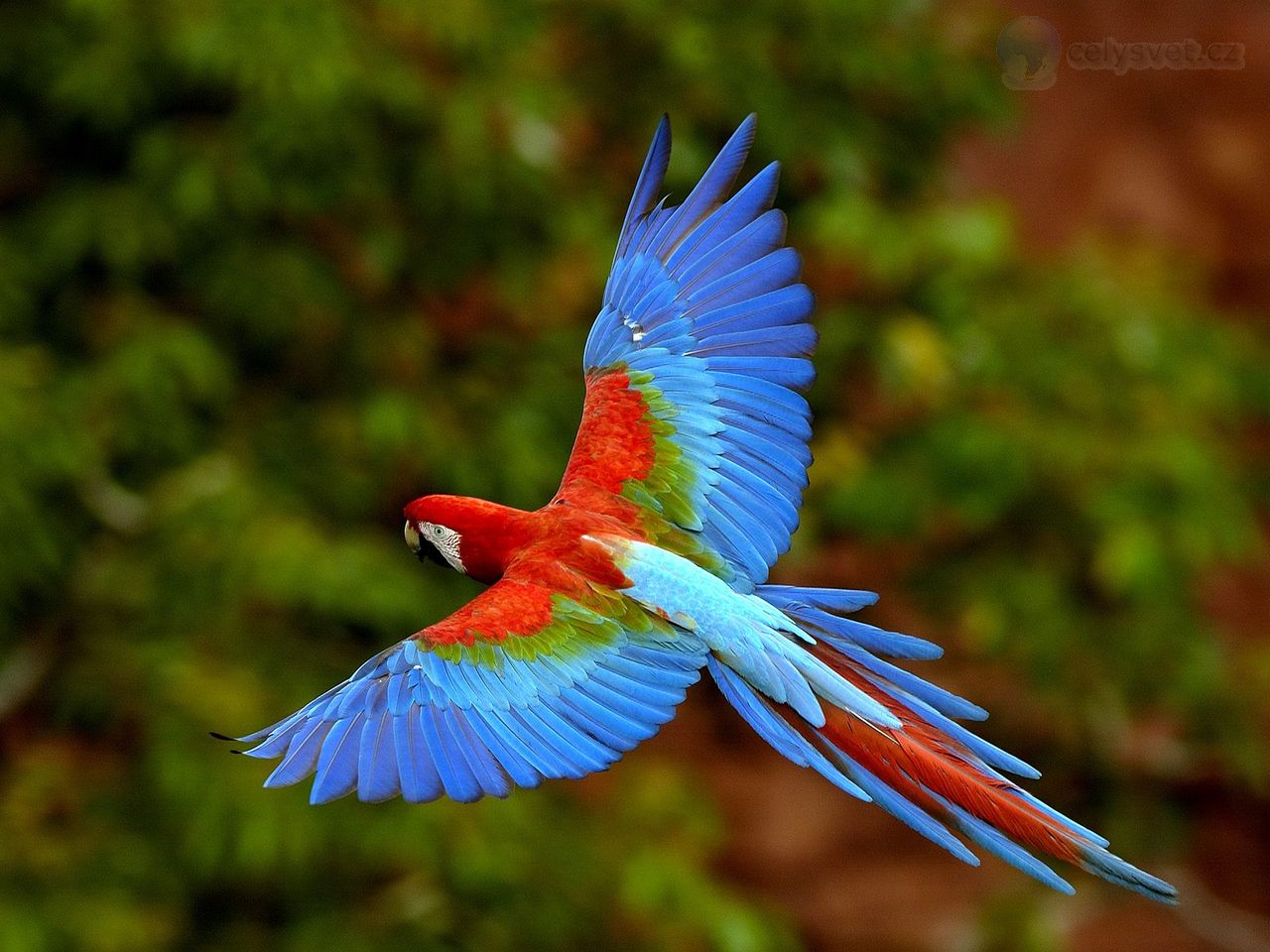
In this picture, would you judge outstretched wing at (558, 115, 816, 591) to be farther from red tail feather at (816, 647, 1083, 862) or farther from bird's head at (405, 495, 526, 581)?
red tail feather at (816, 647, 1083, 862)

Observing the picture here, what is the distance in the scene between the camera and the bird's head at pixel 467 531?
1.73m

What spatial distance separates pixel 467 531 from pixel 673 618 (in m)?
0.27

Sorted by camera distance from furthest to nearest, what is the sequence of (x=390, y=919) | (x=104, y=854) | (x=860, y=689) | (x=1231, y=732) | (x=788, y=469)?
(x=1231, y=732) → (x=390, y=919) → (x=104, y=854) → (x=788, y=469) → (x=860, y=689)

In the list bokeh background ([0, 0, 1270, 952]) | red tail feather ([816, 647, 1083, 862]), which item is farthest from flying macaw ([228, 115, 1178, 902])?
bokeh background ([0, 0, 1270, 952])

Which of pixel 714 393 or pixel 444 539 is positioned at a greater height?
pixel 714 393

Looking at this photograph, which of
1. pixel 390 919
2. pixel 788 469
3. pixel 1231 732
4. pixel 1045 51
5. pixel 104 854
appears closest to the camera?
pixel 788 469

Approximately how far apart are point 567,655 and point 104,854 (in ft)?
6.08

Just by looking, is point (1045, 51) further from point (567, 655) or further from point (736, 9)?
point (567, 655)

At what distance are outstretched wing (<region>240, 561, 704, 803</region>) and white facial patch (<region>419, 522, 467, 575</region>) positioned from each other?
8 cm

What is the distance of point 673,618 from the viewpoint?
5.28 feet

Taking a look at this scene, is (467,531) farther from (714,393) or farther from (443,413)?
(443,413)

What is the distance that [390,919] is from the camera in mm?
3305

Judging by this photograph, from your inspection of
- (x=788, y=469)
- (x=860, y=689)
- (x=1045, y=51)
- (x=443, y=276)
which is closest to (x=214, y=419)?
(x=443, y=276)

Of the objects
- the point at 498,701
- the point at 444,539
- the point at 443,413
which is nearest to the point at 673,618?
the point at 498,701
